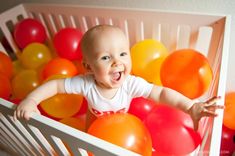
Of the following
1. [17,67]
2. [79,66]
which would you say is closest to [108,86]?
[79,66]

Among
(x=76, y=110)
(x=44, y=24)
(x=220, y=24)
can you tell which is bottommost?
(x=76, y=110)

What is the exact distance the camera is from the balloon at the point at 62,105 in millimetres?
1078

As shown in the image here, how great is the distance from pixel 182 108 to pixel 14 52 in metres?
1.04

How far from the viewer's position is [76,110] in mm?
1128

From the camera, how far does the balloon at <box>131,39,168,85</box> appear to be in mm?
1149

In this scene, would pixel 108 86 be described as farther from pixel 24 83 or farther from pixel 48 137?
pixel 24 83

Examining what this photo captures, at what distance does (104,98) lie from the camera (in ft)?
3.11

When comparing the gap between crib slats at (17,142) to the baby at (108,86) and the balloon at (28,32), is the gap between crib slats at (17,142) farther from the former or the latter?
the balloon at (28,32)

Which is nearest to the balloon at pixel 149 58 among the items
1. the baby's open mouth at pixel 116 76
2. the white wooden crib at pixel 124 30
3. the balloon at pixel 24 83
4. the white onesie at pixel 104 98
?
the white wooden crib at pixel 124 30

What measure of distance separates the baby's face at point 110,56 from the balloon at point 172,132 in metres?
0.18

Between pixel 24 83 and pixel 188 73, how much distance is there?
71 cm

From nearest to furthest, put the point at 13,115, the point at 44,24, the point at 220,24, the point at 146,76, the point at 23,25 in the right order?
the point at 13,115 → the point at 220,24 → the point at 146,76 → the point at 23,25 → the point at 44,24

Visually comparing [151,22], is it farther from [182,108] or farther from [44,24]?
[44,24]

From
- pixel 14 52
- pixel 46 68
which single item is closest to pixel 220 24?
pixel 46 68
